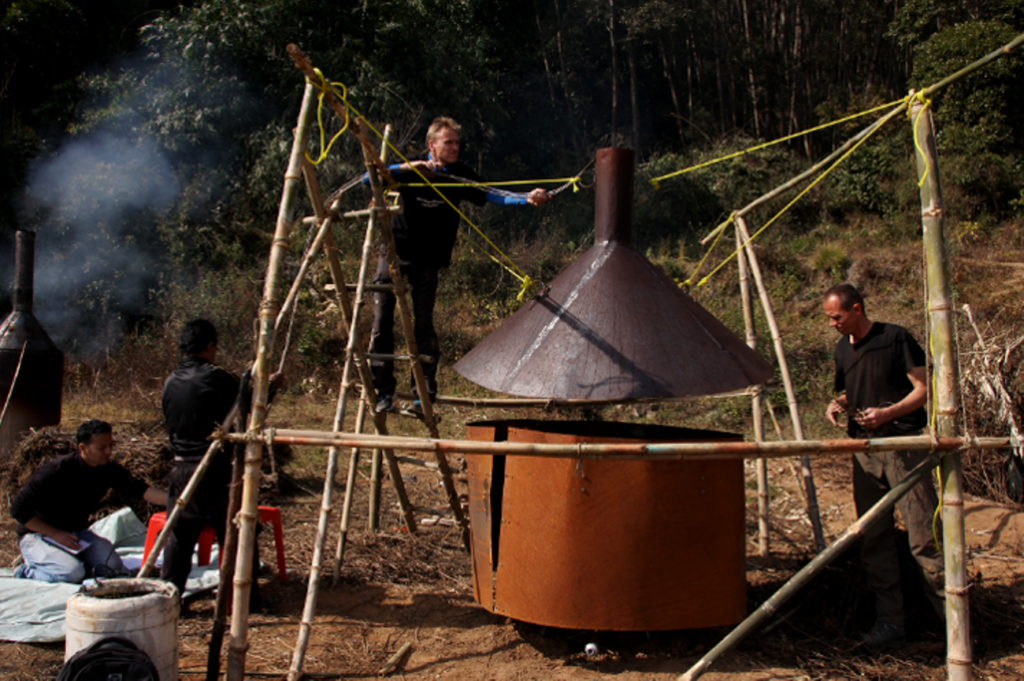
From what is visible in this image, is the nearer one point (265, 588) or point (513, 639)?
point (513, 639)

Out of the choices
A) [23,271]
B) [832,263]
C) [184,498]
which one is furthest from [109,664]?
[832,263]

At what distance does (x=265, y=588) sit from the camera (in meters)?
4.46

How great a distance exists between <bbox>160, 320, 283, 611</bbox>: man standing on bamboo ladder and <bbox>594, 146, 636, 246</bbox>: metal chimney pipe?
2.13 meters

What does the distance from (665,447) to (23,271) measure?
6.97m

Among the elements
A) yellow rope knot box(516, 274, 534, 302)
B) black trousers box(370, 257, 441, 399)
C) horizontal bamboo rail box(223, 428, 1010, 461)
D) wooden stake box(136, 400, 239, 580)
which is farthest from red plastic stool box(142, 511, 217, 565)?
yellow rope knot box(516, 274, 534, 302)

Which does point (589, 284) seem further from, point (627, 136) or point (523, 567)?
point (627, 136)

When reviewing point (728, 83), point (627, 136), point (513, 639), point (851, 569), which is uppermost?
point (728, 83)

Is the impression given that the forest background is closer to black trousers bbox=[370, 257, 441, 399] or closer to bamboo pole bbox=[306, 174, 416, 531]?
black trousers bbox=[370, 257, 441, 399]

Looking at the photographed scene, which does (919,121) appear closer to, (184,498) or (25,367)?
(184,498)

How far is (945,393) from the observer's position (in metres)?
2.81

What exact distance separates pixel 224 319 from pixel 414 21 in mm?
6822

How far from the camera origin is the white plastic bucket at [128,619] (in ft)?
8.96

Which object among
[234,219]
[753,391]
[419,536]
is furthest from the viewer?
[234,219]

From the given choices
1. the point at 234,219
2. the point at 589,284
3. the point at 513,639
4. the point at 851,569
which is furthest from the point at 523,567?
the point at 234,219
